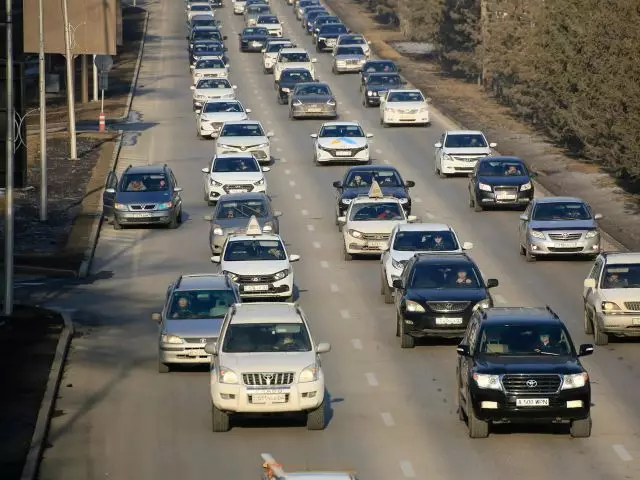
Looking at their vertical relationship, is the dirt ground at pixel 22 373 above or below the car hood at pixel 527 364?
below

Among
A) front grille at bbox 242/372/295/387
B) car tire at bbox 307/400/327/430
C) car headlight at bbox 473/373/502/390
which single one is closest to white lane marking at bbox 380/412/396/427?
car tire at bbox 307/400/327/430

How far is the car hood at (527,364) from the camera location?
23.5 metres

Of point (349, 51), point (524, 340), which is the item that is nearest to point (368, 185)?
point (524, 340)

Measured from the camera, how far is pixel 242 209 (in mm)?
44250

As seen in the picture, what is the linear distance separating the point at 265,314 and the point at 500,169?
2664 centimetres

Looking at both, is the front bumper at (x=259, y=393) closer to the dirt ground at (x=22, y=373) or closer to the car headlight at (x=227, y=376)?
the car headlight at (x=227, y=376)

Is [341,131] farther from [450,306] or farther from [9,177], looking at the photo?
[450,306]

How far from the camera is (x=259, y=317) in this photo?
25297 millimetres

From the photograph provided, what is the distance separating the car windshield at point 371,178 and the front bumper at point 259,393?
24.7 m

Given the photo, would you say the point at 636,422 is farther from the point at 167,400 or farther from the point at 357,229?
the point at 357,229

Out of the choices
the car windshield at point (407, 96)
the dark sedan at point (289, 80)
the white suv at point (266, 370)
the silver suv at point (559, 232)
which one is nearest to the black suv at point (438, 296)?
the white suv at point (266, 370)

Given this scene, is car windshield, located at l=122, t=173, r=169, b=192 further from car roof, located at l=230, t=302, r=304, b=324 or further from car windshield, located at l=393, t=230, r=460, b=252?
car roof, located at l=230, t=302, r=304, b=324

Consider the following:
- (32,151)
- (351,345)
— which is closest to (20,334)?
(351,345)

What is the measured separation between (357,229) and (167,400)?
15.4 m
